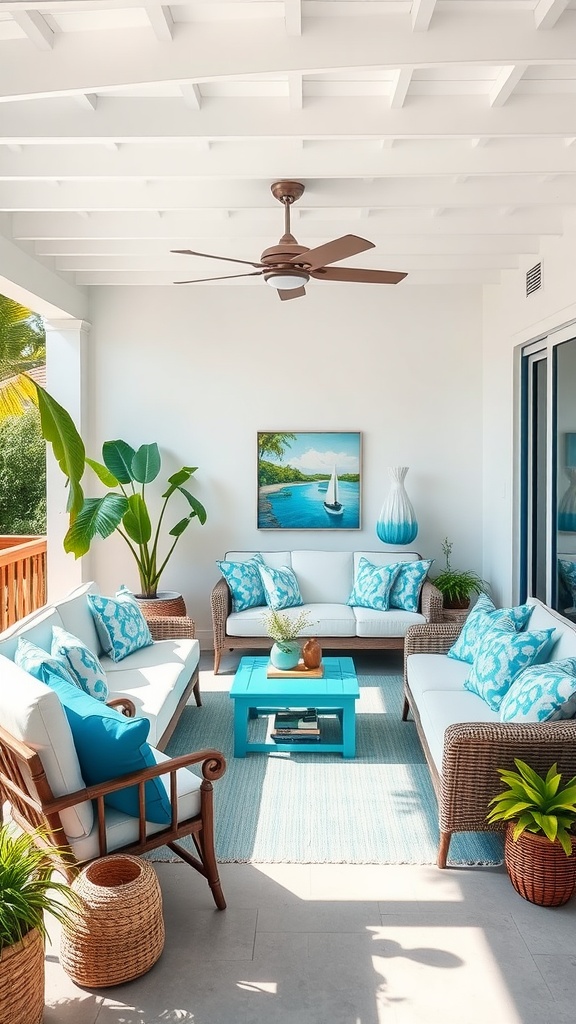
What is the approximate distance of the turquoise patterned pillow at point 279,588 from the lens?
5.91 m

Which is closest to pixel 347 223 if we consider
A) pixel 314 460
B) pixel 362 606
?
pixel 314 460

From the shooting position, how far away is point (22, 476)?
11.6 metres

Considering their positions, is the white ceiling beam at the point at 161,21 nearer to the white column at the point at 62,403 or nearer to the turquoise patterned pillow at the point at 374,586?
the white column at the point at 62,403

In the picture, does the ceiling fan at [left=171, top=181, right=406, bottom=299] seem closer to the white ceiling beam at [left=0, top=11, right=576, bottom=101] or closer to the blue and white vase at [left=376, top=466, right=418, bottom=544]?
the white ceiling beam at [left=0, top=11, right=576, bottom=101]

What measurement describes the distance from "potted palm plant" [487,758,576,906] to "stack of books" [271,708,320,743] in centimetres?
148

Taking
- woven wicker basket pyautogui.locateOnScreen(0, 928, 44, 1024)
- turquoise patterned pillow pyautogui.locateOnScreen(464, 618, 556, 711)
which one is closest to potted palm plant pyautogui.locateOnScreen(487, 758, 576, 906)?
turquoise patterned pillow pyautogui.locateOnScreen(464, 618, 556, 711)

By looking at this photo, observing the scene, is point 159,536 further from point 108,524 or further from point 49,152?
point 49,152

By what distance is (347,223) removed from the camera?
4805 millimetres

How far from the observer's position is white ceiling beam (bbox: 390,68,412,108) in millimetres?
2809

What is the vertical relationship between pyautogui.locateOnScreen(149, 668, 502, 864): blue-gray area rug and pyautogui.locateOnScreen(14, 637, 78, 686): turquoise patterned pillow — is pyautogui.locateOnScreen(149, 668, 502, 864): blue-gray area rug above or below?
below

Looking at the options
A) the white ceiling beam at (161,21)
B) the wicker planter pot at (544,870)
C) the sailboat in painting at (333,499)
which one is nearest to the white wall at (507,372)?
the sailboat in painting at (333,499)

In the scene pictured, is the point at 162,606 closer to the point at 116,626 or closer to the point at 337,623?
the point at 337,623

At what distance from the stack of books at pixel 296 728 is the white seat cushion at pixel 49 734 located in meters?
1.77

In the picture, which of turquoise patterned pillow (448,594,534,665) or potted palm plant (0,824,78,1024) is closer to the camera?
potted palm plant (0,824,78,1024)
